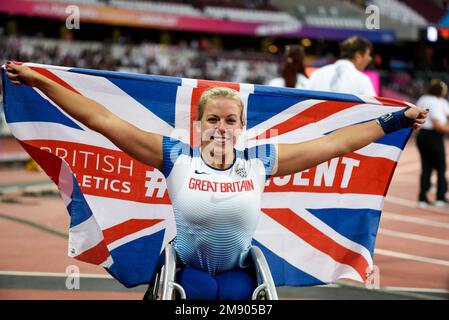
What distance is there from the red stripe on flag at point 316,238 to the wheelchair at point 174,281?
1.44 m

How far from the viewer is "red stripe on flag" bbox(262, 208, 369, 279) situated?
509 centimetres

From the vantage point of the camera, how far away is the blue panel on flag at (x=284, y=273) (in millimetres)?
5102

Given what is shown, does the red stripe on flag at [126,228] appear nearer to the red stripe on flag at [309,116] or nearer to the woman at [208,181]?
the red stripe on flag at [309,116]

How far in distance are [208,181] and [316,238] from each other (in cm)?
176

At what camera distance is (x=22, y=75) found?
12.6 feet

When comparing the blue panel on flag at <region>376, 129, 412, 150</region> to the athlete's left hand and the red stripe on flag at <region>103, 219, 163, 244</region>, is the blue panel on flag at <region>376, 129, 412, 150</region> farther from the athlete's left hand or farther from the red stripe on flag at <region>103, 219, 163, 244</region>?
the red stripe on flag at <region>103, 219, 163, 244</region>

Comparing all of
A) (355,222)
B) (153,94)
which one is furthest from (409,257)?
(153,94)

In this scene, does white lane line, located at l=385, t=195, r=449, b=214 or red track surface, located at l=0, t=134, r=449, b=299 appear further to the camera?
white lane line, located at l=385, t=195, r=449, b=214

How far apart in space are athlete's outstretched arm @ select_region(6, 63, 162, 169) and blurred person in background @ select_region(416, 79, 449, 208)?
849 centimetres

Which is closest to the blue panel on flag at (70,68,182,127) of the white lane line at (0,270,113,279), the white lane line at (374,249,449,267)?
the white lane line at (0,270,113,279)

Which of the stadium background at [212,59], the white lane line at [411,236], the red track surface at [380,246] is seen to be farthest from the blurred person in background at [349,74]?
the white lane line at [411,236]

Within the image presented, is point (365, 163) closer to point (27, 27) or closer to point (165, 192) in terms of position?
point (165, 192)

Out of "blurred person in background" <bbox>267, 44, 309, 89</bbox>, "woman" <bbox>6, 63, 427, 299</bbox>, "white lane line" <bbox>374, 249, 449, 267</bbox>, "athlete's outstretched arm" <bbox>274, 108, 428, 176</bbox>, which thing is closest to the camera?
"woman" <bbox>6, 63, 427, 299</bbox>
